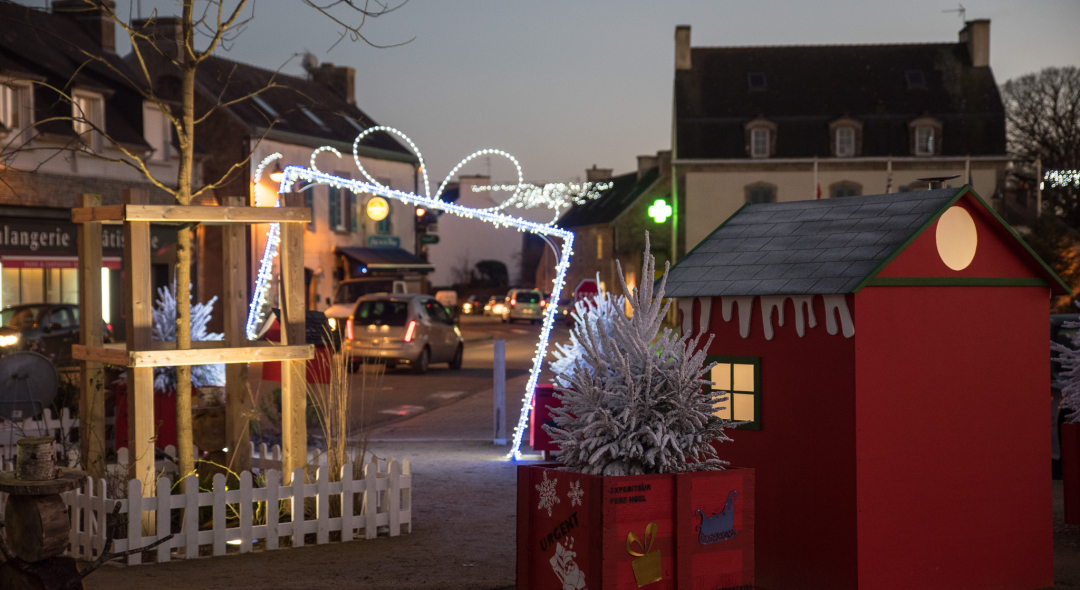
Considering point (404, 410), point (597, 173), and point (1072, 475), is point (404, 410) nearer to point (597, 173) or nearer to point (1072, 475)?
point (1072, 475)

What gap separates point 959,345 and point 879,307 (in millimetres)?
659

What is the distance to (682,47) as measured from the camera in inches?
1847

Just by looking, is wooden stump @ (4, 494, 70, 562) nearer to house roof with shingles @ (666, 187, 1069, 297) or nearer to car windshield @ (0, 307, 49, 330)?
house roof with shingles @ (666, 187, 1069, 297)

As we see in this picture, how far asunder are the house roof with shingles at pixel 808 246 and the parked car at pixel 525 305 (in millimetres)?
38414

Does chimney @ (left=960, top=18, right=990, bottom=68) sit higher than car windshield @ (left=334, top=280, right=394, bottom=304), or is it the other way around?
chimney @ (left=960, top=18, right=990, bottom=68)

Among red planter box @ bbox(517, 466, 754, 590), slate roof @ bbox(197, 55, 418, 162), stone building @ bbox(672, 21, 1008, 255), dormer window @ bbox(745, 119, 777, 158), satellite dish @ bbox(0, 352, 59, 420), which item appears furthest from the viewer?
dormer window @ bbox(745, 119, 777, 158)

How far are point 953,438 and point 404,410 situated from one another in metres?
10.7

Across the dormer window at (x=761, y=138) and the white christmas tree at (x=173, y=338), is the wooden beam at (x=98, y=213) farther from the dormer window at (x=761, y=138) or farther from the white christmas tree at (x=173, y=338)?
the dormer window at (x=761, y=138)

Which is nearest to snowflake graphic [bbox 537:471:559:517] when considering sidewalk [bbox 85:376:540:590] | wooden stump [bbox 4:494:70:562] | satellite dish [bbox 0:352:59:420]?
sidewalk [bbox 85:376:540:590]

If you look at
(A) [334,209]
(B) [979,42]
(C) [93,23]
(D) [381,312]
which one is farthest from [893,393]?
(B) [979,42]

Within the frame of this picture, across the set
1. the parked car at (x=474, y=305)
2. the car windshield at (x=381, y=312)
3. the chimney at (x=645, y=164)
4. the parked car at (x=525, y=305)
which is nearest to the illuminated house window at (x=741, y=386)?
the car windshield at (x=381, y=312)

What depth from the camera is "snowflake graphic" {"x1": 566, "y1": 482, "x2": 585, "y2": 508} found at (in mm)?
4814

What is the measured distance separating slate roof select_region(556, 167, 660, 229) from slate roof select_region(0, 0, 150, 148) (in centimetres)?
3148

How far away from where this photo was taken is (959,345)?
6.18 metres
